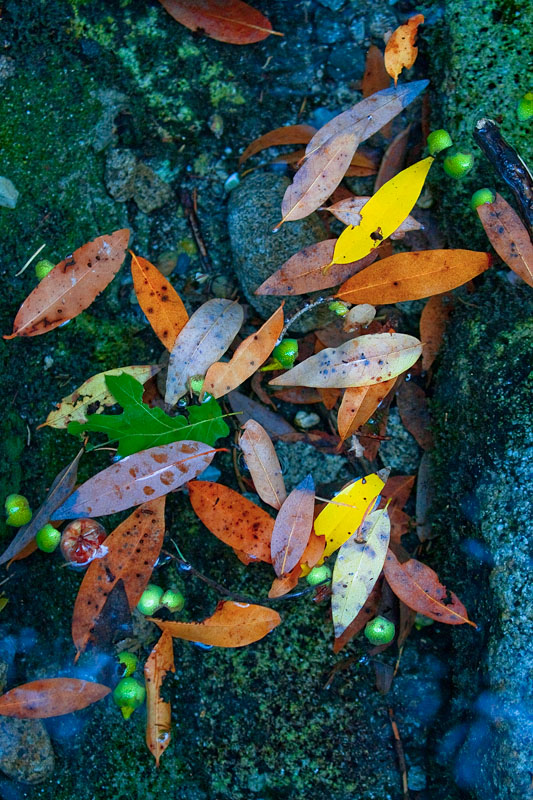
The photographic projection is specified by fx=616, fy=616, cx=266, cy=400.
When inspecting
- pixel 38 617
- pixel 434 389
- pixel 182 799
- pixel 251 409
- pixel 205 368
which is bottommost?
pixel 182 799

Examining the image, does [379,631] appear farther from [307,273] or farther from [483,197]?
[483,197]

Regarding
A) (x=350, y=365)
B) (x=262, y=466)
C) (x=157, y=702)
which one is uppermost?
(x=350, y=365)

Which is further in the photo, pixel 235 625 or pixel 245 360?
pixel 245 360

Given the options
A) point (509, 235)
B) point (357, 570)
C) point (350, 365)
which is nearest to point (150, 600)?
point (357, 570)

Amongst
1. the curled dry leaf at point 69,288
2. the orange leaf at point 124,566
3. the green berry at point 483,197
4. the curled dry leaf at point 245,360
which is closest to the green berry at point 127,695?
the orange leaf at point 124,566

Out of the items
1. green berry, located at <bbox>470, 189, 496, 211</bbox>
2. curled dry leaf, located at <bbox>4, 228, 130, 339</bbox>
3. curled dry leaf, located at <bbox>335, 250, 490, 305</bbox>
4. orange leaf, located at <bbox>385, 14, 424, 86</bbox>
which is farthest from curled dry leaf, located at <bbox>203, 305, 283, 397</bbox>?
orange leaf, located at <bbox>385, 14, 424, 86</bbox>

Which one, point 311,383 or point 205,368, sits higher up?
point 205,368

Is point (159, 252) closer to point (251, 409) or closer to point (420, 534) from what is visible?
point (251, 409)

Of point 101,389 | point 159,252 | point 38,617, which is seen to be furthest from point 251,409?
point 38,617
